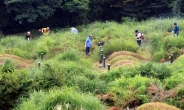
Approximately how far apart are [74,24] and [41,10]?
4.78 metres

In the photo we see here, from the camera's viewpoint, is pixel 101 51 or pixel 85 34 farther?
pixel 85 34

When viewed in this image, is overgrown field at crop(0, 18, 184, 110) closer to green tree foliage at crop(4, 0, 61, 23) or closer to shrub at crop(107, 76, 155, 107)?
shrub at crop(107, 76, 155, 107)

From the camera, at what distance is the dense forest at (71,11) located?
3325 cm

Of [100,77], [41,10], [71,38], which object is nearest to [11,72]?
[100,77]

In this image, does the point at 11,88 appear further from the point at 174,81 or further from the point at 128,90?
the point at 174,81

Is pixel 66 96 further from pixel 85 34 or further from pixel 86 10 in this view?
pixel 86 10

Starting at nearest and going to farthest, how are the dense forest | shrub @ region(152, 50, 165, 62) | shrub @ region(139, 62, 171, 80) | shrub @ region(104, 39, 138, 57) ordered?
shrub @ region(139, 62, 171, 80)
shrub @ region(152, 50, 165, 62)
shrub @ region(104, 39, 138, 57)
the dense forest

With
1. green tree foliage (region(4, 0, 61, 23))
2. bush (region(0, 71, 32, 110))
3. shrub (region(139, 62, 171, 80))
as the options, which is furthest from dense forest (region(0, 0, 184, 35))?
bush (region(0, 71, 32, 110))

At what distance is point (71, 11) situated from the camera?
34.7m

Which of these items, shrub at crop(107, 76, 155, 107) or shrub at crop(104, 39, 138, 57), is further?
shrub at crop(104, 39, 138, 57)

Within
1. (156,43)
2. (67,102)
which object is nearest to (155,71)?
(67,102)

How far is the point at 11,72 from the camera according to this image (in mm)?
11320

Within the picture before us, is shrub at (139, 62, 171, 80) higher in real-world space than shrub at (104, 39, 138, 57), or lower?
higher

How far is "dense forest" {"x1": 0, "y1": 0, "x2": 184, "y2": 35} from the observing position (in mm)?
33250
